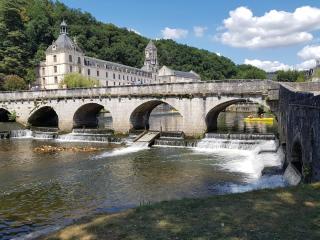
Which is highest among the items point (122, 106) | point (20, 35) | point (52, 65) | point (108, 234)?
point (20, 35)

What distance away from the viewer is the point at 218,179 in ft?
67.1

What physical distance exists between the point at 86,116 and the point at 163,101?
14.8 metres

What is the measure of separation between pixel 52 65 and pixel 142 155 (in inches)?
2864

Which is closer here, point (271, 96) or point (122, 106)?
point (271, 96)

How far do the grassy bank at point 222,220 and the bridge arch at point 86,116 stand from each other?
35.5 m

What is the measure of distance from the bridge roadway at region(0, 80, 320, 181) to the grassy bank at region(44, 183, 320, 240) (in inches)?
236

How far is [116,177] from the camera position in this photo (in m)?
21.9

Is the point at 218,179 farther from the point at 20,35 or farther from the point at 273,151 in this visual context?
the point at 20,35

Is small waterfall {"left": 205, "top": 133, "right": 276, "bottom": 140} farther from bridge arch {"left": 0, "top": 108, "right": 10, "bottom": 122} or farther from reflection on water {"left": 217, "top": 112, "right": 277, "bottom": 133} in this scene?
bridge arch {"left": 0, "top": 108, "right": 10, "bottom": 122}

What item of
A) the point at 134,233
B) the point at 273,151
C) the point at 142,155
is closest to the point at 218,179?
the point at 273,151

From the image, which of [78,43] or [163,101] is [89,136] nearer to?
[163,101]

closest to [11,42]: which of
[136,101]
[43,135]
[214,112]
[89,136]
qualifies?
[43,135]

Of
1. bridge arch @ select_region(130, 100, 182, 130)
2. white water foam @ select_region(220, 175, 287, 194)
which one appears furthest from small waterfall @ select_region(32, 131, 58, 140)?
white water foam @ select_region(220, 175, 287, 194)

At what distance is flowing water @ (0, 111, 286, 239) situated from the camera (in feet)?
52.0
